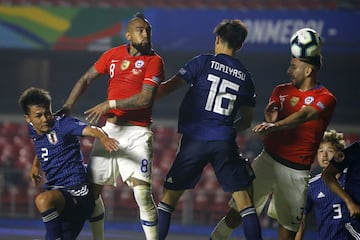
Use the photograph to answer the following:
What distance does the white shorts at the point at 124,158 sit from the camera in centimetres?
695

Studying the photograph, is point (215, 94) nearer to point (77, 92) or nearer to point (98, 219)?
point (77, 92)

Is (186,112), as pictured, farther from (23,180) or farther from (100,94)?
(100,94)

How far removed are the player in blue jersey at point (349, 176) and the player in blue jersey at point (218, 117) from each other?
2.25ft

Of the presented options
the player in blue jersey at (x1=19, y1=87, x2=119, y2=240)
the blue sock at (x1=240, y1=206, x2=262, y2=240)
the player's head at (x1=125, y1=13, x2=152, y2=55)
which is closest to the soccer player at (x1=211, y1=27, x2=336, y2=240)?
the blue sock at (x1=240, y1=206, x2=262, y2=240)

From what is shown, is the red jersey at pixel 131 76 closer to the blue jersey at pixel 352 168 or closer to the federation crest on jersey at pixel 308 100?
the federation crest on jersey at pixel 308 100

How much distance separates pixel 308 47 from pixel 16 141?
10621mm

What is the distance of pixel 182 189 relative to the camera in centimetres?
680

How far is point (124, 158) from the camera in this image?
6992 millimetres

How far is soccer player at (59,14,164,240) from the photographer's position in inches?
269

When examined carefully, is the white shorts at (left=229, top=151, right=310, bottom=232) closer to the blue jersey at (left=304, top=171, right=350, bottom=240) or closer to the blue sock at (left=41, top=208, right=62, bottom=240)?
Answer: the blue jersey at (left=304, top=171, right=350, bottom=240)

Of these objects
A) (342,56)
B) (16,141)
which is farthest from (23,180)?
(342,56)

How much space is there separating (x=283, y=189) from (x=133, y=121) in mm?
1255

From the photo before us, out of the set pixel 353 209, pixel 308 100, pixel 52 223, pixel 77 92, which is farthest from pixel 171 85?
pixel 353 209

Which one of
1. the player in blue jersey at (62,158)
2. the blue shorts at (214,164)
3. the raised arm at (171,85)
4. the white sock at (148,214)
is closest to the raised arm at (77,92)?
the player in blue jersey at (62,158)
